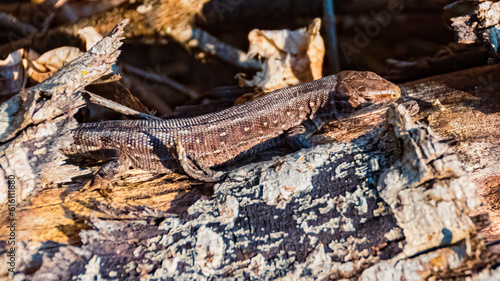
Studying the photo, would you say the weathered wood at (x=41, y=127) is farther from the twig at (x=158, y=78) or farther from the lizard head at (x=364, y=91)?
the lizard head at (x=364, y=91)

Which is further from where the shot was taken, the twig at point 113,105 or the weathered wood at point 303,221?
the twig at point 113,105

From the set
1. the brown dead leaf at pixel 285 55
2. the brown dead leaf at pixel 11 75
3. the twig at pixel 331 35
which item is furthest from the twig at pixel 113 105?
the twig at pixel 331 35

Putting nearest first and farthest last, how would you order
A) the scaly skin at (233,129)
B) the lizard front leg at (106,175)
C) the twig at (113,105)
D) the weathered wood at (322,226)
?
the weathered wood at (322,226) < the lizard front leg at (106,175) < the scaly skin at (233,129) < the twig at (113,105)

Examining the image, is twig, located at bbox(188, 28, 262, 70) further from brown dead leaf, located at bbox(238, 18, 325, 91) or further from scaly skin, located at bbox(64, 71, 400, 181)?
scaly skin, located at bbox(64, 71, 400, 181)

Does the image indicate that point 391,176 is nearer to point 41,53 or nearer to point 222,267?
point 222,267

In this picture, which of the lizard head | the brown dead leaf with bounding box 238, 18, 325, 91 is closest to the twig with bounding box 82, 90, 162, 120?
the brown dead leaf with bounding box 238, 18, 325, 91

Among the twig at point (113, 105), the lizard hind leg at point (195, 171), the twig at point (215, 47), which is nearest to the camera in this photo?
the lizard hind leg at point (195, 171)

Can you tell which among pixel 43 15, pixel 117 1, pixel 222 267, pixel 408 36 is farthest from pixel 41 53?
pixel 408 36
